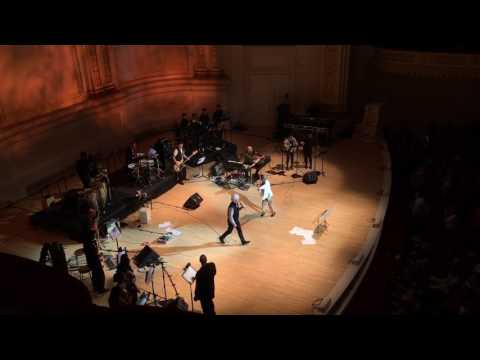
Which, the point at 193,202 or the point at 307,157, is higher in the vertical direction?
the point at 307,157

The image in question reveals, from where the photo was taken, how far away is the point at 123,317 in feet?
5.02

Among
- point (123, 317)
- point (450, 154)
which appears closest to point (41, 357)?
point (123, 317)

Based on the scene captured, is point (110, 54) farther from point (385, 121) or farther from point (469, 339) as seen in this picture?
point (469, 339)

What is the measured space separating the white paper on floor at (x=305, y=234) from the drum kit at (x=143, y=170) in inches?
160

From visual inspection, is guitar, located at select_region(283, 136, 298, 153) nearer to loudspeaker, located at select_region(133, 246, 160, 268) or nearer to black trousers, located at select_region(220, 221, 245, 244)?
black trousers, located at select_region(220, 221, 245, 244)

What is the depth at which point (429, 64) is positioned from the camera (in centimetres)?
1728

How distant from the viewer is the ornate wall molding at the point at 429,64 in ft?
54.2

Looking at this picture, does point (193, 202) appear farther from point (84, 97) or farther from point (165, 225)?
point (84, 97)

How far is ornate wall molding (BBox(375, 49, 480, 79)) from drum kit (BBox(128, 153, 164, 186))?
9.37 metres

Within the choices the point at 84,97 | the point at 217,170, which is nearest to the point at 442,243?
the point at 217,170

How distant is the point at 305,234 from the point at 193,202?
2.97m

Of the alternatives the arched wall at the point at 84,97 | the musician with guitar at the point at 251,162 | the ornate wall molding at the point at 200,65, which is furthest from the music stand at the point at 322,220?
the ornate wall molding at the point at 200,65
